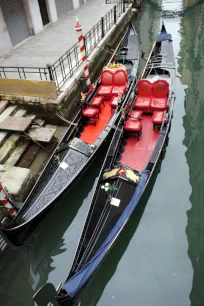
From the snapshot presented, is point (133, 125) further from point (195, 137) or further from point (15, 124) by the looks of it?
point (15, 124)

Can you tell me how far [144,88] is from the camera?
7121 mm

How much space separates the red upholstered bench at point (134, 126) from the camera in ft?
20.2

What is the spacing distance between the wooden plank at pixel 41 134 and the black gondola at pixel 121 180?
5.14 feet

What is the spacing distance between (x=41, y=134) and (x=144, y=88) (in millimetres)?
3005

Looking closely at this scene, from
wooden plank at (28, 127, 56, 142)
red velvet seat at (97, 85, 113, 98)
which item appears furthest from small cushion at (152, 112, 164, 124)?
wooden plank at (28, 127, 56, 142)

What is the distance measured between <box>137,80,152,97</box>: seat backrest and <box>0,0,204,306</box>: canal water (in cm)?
149

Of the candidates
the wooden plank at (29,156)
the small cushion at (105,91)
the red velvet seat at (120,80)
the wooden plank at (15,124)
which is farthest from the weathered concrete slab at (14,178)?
the red velvet seat at (120,80)

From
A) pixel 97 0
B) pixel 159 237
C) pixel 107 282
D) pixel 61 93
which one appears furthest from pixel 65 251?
pixel 97 0

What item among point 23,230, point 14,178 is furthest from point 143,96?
point 23,230

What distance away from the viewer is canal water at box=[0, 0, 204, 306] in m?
4.22

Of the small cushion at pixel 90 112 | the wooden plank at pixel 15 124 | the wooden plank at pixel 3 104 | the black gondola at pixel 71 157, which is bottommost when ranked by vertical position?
the black gondola at pixel 71 157

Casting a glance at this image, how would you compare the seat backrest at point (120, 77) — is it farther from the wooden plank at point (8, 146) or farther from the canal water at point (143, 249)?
the wooden plank at point (8, 146)

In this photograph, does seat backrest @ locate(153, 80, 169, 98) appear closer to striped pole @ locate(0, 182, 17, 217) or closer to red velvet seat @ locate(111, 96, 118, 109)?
red velvet seat @ locate(111, 96, 118, 109)

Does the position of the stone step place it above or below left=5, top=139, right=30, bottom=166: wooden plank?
above
